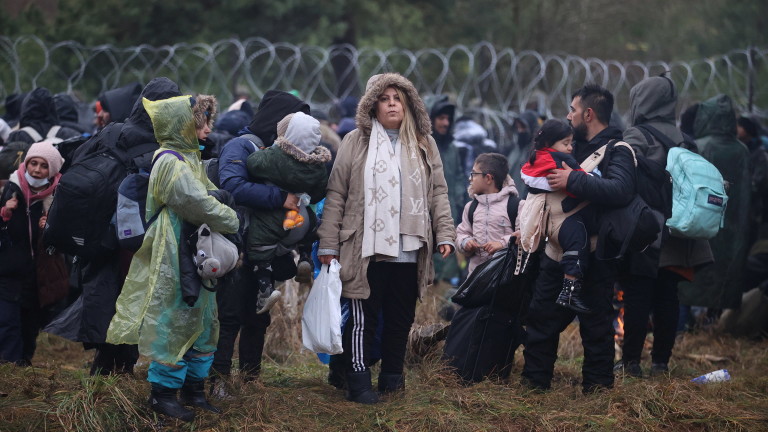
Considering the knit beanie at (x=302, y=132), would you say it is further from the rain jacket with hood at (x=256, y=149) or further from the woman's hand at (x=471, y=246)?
the woman's hand at (x=471, y=246)

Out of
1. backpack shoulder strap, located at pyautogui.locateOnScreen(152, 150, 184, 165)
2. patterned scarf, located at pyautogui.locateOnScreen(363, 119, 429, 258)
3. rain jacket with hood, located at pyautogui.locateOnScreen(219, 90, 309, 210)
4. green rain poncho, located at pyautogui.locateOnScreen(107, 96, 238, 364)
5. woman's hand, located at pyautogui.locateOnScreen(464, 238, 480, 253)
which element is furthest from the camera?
woman's hand, located at pyautogui.locateOnScreen(464, 238, 480, 253)

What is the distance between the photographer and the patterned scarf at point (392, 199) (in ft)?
15.7

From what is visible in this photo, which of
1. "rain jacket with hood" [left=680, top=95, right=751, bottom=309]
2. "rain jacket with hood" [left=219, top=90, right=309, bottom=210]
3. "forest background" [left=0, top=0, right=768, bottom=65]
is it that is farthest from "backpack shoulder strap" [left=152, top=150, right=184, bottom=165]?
"forest background" [left=0, top=0, right=768, bottom=65]

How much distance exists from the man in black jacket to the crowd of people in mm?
10

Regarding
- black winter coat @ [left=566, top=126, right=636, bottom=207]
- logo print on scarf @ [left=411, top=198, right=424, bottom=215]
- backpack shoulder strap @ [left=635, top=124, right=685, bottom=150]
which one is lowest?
logo print on scarf @ [left=411, top=198, right=424, bottom=215]

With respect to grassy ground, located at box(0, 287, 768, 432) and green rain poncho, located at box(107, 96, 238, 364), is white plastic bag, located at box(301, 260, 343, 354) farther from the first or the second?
green rain poncho, located at box(107, 96, 238, 364)

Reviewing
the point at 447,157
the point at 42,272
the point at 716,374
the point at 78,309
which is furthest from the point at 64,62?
the point at 716,374

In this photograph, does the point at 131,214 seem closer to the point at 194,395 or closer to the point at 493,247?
the point at 194,395

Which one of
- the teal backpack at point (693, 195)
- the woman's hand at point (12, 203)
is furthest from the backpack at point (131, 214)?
the teal backpack at point (693, 195)

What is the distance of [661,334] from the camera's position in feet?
20.1

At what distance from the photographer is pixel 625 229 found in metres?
4.99

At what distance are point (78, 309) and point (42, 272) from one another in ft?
3.33

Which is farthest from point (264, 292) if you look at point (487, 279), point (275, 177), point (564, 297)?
point (564, 297)

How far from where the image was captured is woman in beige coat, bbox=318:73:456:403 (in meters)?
4.81
